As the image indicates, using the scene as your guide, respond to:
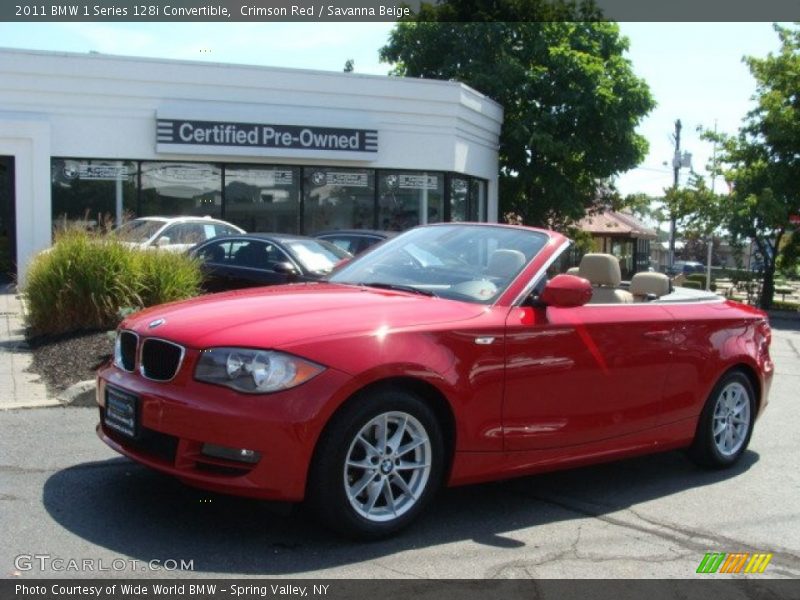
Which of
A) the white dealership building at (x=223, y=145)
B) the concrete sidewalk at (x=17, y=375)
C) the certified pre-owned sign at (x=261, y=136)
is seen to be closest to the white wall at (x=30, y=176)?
the white dealership building at (x=223, y=145)

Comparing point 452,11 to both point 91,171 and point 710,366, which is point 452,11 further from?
point 710,366

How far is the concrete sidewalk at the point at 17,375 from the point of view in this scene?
7.62 m

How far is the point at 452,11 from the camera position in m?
31.8

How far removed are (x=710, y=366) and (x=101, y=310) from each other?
21.7 feet

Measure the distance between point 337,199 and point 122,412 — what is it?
1877 centimetres

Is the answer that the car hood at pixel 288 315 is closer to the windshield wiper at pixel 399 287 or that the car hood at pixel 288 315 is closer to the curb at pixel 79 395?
the windshield wiper at pixel 399 287

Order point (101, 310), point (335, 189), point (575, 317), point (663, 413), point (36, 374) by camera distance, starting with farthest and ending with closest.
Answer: point (335, 189), point (101, 310), point (36, 374), point (663, 413), point (575, 317)

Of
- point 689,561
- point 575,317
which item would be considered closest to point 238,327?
point 575,317

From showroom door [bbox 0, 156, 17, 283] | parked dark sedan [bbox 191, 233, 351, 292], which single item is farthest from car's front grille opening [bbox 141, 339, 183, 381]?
showroom door [bbox 0, 156, 17, 283]

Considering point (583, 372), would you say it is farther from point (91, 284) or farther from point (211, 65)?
point (211, 65)

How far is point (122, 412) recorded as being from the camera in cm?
467

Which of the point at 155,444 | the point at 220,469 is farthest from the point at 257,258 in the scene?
the point at 220,469

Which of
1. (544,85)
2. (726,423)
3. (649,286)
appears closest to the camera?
(726,423)
